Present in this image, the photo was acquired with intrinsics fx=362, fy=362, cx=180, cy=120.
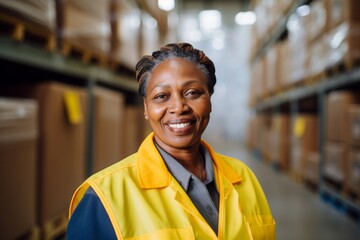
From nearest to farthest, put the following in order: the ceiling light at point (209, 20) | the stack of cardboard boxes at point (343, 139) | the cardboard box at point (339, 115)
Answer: the stack of cardboard boxes at point (343, 139), the cardboard box at point (339, 115), the ceiling light at point (209, 20)

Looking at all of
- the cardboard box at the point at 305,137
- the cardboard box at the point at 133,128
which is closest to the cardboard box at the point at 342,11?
the cardboard box at the point at 305,137

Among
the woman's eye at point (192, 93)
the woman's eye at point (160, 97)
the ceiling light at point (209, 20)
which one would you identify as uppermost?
the ceiling light at point (209, 20)

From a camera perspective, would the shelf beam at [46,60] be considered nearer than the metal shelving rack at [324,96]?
Yes

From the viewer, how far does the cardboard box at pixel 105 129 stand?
4121 mm

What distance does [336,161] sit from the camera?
445 centimetres

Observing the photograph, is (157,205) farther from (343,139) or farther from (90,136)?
(343,139)

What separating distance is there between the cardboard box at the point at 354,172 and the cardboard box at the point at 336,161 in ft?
0.46

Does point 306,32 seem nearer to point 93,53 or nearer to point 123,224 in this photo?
point 93,53

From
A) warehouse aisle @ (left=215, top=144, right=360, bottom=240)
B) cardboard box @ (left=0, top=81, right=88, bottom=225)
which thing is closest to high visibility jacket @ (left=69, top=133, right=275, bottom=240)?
cardboard box @ (left=0, top=81, right=88, bottom=225)

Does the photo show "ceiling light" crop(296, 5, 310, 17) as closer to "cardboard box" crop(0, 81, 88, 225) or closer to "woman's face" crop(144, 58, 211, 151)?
"cardboard box" crop(0, 81, 88, 225)

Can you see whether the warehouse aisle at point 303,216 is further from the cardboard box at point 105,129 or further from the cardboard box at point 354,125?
the cardboard box at point 105,129

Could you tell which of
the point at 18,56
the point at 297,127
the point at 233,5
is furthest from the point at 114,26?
the point at 233,5

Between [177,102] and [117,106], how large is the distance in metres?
3.54

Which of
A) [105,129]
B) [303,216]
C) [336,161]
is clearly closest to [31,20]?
[105,129]
